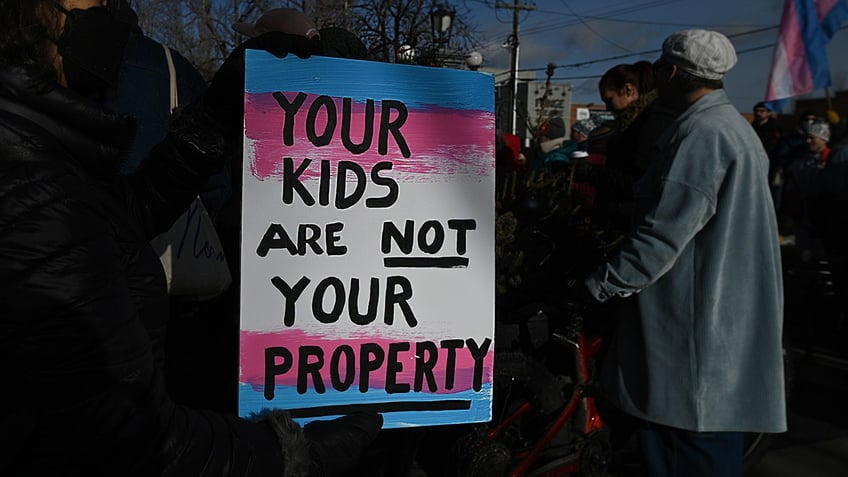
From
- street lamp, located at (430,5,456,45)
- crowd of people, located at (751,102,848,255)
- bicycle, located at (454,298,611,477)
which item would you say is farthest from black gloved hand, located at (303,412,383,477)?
crowd of people, located at (751,102,848,255)

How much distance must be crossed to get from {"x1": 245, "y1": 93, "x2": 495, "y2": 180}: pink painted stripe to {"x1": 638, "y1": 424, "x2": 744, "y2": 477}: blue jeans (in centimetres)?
102

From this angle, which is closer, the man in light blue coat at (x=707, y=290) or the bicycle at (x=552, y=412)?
the man in light blue coat at (x=707, y=290)

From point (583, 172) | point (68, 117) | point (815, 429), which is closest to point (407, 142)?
point (68, 117)

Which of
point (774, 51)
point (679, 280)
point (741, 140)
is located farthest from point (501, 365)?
point (774, 51)

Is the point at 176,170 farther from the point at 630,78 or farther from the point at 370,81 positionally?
the point at 630,78

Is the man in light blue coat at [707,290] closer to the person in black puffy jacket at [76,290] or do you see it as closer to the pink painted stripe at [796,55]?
the person in black puffy jacket at [76,290]

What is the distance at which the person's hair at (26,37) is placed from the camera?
1.08 m

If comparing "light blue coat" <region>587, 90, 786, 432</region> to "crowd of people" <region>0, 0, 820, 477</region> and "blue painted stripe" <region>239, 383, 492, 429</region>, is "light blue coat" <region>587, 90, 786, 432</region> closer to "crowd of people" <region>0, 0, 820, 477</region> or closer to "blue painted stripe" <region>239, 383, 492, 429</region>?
"crowd of people" <region>0, 0, 820, 477</region>

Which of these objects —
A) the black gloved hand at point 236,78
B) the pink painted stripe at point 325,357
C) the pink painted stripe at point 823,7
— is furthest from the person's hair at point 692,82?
the pink painted stripe at point 823,7

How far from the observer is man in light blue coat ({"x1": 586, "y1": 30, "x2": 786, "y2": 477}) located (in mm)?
2211

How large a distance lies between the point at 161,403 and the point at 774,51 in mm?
4167

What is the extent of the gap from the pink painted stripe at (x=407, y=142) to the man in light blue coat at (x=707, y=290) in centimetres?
65

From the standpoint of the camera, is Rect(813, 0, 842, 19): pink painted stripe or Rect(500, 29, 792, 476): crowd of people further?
Rect(813, 0, 842, 19): pink painted stripe

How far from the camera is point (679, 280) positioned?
7.42 ft
